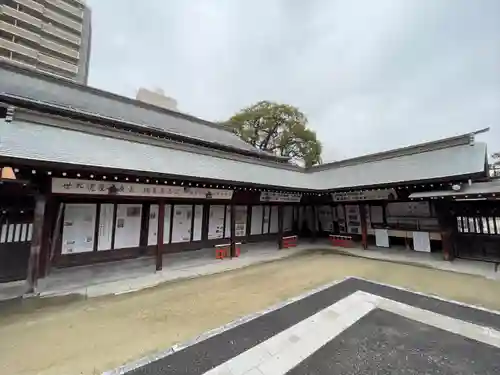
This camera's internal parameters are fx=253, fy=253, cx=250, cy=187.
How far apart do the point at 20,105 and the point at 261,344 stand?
1019 cm

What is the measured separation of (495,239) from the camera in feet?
25.9

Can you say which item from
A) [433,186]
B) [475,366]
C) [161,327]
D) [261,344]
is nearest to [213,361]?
[261,344]

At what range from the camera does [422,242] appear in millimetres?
9461

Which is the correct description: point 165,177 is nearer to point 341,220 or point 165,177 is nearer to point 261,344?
point 261,344

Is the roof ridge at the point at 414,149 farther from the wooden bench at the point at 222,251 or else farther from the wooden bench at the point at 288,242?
the wooden bench at the point at 222,251

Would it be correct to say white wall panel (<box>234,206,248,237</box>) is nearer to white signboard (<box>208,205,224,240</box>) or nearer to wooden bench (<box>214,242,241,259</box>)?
white signboard (<box>208,205,224,240</box>)

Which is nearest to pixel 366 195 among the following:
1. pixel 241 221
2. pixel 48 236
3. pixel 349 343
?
pixel 241 221

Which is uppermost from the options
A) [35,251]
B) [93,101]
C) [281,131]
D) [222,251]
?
[281,131]

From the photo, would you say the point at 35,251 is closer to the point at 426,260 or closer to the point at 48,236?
the point at 48,236

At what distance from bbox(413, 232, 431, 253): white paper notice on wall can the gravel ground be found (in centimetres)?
249

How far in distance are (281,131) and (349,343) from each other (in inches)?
951

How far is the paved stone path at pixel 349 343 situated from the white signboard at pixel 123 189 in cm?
430

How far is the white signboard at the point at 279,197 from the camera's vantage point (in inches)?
406

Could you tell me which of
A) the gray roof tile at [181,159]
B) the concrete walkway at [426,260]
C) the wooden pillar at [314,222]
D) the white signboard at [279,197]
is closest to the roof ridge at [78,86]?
the gray roof tile at [181,159]
